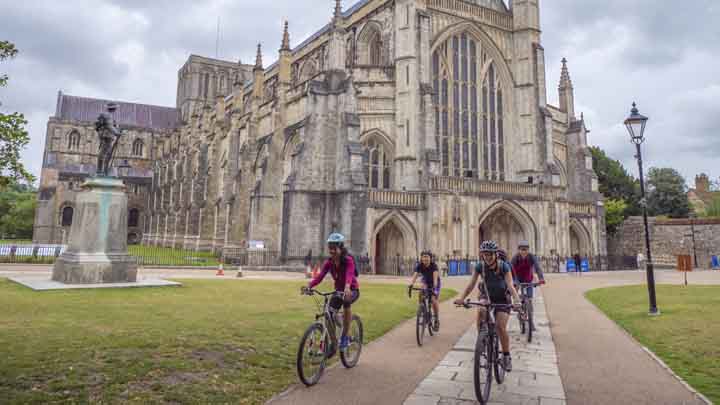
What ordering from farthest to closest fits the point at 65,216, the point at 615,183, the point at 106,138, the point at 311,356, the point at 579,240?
the point at 65,216 < the point at 615,183 < the point at 579,240 < the point at 106,138 < the point at 311,356

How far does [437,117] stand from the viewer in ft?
90.1

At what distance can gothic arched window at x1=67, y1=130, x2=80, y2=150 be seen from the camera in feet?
195

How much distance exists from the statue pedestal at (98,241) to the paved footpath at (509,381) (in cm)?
1022

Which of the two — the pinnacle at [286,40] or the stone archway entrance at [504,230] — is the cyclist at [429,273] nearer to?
the stone archway entrance at [504,230]

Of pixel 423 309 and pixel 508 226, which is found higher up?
pixel 508 226

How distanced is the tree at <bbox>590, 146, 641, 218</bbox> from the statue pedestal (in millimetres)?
43603

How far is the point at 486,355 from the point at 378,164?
22.1 meters

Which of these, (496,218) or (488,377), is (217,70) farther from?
(488,377)

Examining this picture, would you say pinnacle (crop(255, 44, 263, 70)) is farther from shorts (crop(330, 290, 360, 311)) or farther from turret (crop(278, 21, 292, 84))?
shorts (crop(330, 290, 360, 311))

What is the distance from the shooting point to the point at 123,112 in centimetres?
6625

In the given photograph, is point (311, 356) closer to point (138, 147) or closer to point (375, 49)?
point (375, 49)

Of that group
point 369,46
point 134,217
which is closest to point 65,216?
point 134,217

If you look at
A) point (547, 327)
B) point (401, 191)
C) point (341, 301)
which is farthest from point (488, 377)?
point (401, 191)

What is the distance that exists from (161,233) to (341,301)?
1817 inches
